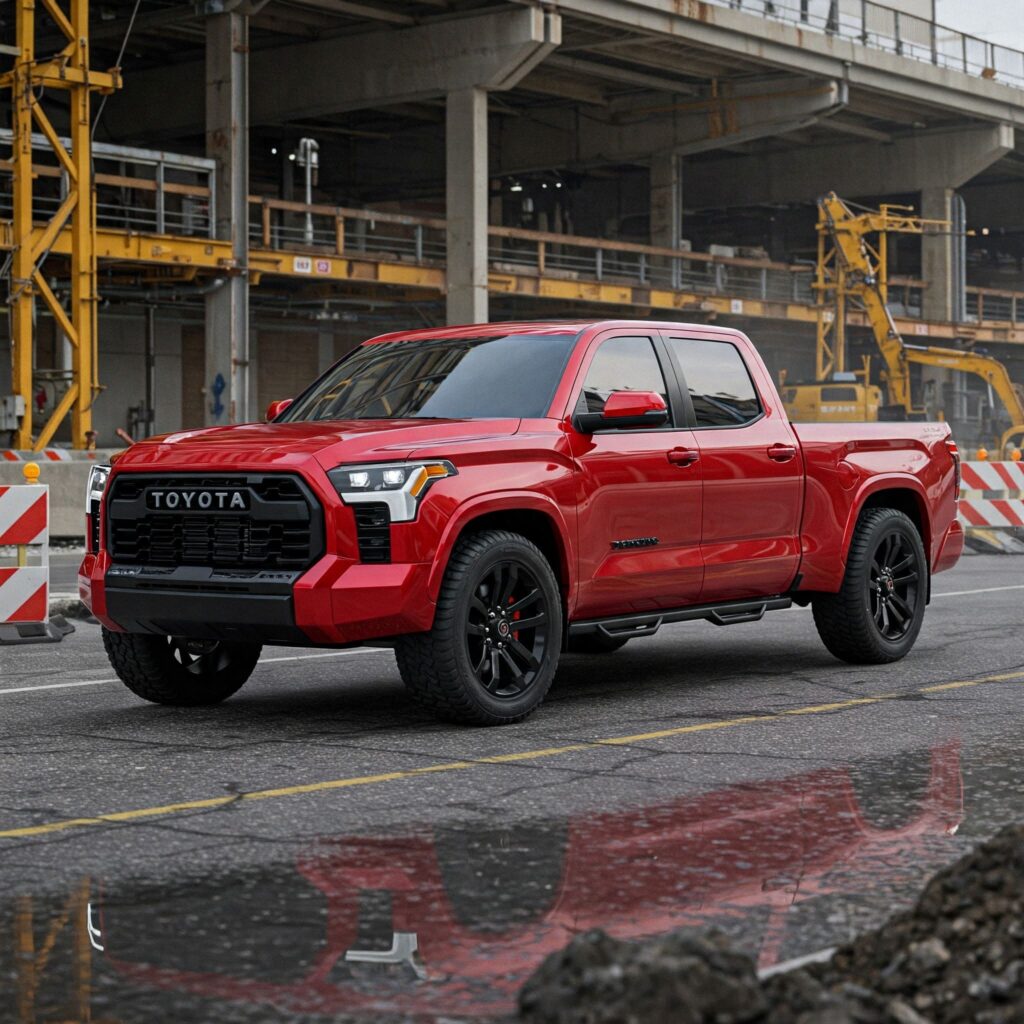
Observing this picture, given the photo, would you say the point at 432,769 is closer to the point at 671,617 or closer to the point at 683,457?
the point at 671,617

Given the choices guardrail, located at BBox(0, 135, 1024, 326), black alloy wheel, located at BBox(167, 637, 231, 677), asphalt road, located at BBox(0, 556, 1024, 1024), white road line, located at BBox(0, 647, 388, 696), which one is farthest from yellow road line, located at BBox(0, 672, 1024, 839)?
guardrail, located at BBox(0, 135, 1024, 326)

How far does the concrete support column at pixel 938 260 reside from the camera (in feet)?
159

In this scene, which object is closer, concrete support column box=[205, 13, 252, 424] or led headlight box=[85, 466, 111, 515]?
led headlight box=[85, 466, 111, 515]

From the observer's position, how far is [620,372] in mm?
9180

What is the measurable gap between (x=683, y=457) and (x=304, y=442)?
→ 2109 mm

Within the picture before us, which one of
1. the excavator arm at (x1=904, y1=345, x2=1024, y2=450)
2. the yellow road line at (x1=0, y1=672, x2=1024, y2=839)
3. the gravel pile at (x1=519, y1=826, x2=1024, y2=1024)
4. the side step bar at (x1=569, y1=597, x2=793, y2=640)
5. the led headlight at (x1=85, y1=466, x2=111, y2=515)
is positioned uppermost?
the excavator arm at (x1=904, y1=345, x2=1024, y2=450)

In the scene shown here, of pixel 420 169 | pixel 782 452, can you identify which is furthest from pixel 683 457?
pixel 420 169

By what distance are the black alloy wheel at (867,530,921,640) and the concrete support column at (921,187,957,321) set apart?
1527 inches

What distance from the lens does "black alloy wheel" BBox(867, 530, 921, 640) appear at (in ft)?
34.5

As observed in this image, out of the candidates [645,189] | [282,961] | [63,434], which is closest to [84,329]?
[63,434]

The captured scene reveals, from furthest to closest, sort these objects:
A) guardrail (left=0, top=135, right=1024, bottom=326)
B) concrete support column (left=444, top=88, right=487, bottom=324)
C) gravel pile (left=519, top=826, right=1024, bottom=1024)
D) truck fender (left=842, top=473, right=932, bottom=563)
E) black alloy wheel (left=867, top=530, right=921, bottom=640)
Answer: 1. concrete support column (left=444, top=88, right=487, bottom=324)
2. guardrail (left=0, top=135, right=1024, bottom=326)
3. black alloy wheel (left=867, top=530, right=921, bottom=640)
4. truck fender (left=842, top=473, right=932, bottom=563)
5. gravel pile (left=519, top=826, right=1024, bottom=1024)

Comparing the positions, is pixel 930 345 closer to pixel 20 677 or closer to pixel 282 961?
pixel 20 677

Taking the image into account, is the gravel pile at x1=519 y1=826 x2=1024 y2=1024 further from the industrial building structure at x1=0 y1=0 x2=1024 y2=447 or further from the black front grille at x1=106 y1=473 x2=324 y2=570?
the industrial building structure at x1=0 y1=0 x2=1024 y2=447

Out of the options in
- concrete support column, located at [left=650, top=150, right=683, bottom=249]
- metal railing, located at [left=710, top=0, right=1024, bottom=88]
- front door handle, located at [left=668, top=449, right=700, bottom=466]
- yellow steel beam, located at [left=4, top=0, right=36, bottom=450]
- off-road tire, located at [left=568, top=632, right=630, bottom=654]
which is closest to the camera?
front door handle, located at [left=668, top=449, right=700, bottom=466]
